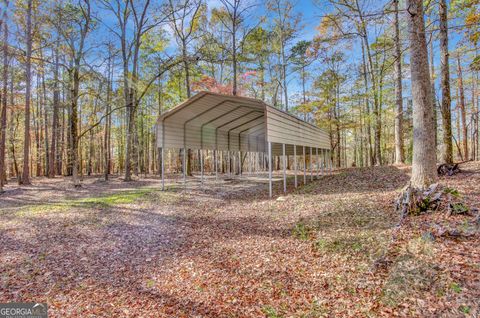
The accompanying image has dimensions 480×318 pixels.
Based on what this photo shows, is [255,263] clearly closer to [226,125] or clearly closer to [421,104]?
[421,104]

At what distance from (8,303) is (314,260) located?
12.7 ft

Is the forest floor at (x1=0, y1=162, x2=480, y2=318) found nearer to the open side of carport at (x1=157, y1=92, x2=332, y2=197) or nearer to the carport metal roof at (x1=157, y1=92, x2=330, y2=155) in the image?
the open side of carport at (x1=157, y1=92, x2=332, y2=197)

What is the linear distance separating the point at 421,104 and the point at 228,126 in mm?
9633

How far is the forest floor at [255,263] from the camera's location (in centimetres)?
255


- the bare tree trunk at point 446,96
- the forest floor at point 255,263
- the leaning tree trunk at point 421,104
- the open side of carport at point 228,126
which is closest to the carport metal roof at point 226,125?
the open side of carport at point 228,126

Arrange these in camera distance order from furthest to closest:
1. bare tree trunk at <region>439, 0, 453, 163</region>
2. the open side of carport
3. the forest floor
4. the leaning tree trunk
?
the open side of carport, bare tree trunk at <region>439, 0, 453, 163</region>, the leaning tree trunk, the forest floor

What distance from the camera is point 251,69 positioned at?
69.7 feet

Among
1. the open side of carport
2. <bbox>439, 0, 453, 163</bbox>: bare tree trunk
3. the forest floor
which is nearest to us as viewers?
the forest floor

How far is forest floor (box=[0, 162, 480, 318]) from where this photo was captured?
2.55 metres

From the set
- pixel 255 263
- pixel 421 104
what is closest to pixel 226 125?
pixel 421 104

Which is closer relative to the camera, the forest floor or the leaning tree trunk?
the forest floor

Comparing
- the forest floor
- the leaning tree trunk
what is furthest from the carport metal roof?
the leaning tree trunk

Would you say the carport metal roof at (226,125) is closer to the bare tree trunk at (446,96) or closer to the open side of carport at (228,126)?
the open side of carport at (228,126)

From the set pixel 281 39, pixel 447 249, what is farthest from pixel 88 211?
pixel 281 39
